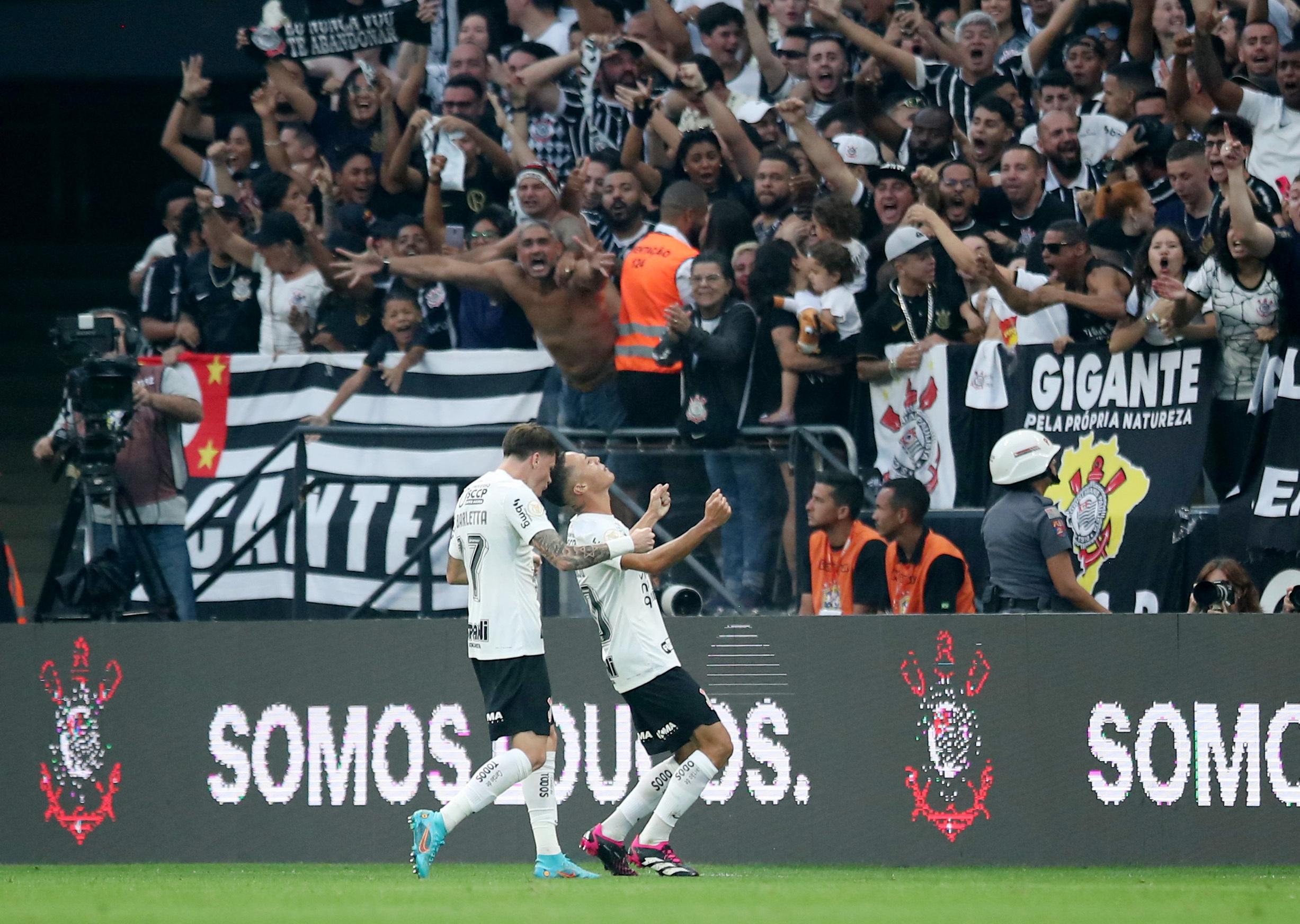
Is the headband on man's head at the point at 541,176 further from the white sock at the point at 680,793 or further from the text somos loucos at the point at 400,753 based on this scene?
the white sock at the point at 680,793

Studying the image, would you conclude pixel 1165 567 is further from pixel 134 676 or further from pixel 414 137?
pixel 414 137

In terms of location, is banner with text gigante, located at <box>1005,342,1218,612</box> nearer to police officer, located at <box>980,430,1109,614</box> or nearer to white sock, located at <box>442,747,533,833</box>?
police officer, located at <box>980,430,1109,614</box>

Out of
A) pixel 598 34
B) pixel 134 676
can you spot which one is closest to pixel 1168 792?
pixel 134 676

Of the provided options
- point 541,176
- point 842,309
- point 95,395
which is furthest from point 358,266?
point 842,309

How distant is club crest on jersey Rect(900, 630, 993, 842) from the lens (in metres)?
10.4

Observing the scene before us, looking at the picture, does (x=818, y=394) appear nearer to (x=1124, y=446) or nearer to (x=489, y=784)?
(x=1124, y=446)

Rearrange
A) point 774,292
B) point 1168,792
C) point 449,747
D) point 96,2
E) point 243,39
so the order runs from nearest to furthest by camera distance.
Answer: point 1168,792
point 449,747
point 774,292
point 243,39
point 96,2

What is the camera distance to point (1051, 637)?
10.4 meters

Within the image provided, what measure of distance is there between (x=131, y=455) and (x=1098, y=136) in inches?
259

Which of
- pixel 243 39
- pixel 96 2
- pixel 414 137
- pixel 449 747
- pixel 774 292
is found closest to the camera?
pixel 449 747

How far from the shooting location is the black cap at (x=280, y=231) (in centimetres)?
1412

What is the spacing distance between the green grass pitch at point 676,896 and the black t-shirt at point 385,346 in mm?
3707

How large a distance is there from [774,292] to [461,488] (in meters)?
2.26

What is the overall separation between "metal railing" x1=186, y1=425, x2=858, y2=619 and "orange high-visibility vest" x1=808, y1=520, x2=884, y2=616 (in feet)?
0.50
